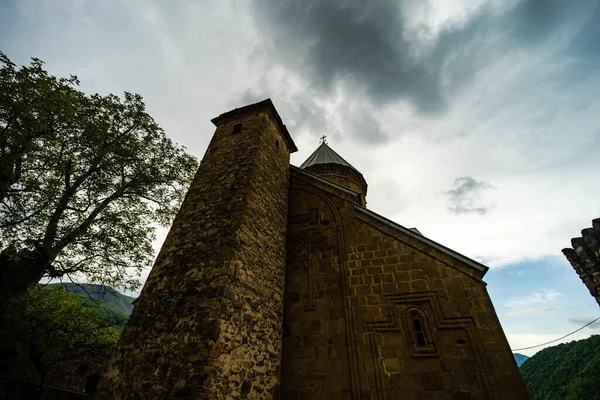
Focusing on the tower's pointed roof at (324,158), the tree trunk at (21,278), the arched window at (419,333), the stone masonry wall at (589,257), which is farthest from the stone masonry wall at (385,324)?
the tower's pointed roof at (324,158)

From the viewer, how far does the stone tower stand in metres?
4.30

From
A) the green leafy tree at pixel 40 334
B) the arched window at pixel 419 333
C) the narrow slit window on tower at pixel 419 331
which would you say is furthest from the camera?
the green leafy tree at pixel 40 334

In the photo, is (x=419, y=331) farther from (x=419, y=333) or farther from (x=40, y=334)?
(x=40, y=334)

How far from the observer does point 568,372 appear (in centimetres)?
3375

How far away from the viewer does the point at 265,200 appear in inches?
295

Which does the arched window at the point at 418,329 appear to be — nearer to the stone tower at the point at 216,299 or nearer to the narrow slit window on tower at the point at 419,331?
the narrow slit window on tower at the point at 419,331

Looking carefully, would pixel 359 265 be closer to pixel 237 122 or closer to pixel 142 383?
pixel 142 383

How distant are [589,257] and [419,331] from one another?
4601 millimetres

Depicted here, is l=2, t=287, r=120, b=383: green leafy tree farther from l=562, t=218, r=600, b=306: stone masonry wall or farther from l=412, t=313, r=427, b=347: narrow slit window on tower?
l=562, t=218, r=600, b=306: stone masonry wall

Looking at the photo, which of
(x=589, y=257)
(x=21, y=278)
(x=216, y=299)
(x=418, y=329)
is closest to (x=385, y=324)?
(x=418, y=329)

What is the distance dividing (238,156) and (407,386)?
7.22m

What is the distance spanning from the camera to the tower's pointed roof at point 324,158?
16.6 metres

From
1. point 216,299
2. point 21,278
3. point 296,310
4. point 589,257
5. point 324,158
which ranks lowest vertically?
point 216,299

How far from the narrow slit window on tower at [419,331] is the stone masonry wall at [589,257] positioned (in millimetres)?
4349
